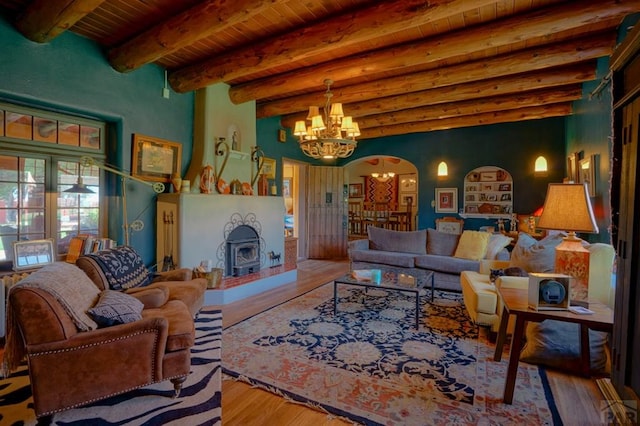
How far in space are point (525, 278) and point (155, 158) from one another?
4335 millimetres

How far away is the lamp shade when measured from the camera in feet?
7.06

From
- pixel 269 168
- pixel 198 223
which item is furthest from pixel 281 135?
pixel 198 223

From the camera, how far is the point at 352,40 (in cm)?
304

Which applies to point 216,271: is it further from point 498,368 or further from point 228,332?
point 498,368

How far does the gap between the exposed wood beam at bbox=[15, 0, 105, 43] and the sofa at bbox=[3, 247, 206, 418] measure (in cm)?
201

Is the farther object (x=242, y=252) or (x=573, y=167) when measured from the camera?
(x=573, y=167)

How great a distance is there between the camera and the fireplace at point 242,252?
15.3ft

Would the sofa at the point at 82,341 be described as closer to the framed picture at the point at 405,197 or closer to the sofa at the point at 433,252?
the sofa at the point at 433,252

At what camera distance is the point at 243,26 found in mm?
3318

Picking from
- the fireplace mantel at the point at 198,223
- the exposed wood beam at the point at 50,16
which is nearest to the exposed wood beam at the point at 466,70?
the fireplace mantel at the point at 198,223

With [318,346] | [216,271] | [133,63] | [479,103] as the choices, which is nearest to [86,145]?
[133,63]

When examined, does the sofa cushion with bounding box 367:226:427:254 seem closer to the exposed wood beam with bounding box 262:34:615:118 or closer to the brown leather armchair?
the exposed wood beam with bounding box 262:34:615:118

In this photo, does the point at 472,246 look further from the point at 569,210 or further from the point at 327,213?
the point at 327,213

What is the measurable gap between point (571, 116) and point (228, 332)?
6.52m
